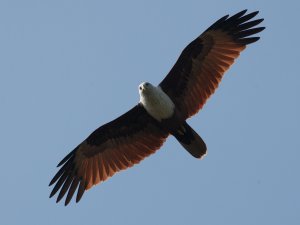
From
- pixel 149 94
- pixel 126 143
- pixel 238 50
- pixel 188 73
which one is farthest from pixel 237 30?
pixel 126 143

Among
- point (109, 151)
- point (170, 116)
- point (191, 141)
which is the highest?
point (109, 151)

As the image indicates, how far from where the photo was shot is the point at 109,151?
14156mm

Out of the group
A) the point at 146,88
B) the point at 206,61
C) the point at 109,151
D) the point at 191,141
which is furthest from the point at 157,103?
the point at 109,151

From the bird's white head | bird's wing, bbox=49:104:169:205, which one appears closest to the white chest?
the bird's white head

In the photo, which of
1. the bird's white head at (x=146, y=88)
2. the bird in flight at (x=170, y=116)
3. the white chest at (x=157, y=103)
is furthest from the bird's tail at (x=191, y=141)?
the bird's white head at (x=146, y=88)

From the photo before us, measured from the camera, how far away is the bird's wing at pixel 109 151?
45.2 ft

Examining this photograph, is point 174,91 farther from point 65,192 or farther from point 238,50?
point 65,192

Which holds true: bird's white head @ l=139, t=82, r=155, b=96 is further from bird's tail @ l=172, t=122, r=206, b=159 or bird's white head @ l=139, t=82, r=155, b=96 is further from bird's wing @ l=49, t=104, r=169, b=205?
bird's tail @ l=172, t=122, r=206, b=159

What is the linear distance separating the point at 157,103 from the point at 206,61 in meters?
1.51

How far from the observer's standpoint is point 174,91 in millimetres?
13672

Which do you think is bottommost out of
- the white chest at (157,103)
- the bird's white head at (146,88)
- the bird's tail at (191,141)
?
the bird's tail at (191,141)

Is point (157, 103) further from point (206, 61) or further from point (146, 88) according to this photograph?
point (206, 61)

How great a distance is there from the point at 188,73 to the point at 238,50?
3.69ft

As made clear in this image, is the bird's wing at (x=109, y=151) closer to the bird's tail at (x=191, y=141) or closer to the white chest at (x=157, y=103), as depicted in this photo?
the white chest at (x=157, y=103)
